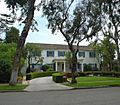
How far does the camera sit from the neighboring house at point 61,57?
83438mm

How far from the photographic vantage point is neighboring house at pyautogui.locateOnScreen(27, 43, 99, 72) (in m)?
83.4

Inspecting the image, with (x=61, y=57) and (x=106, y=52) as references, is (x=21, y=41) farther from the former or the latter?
(x=61, y=57)

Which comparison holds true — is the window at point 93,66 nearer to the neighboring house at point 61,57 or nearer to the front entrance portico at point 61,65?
the neighboring house at point 61,57

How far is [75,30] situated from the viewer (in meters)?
36.8

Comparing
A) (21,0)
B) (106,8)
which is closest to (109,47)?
(106,8)

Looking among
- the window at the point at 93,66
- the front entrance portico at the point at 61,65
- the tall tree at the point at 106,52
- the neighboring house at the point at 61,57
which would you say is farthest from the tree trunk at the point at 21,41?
the window at the point at 93,66

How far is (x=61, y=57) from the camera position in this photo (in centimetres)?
8525

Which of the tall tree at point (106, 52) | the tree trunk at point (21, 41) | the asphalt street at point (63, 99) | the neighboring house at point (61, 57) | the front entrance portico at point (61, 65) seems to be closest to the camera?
the asphalt street at point (63, 99)

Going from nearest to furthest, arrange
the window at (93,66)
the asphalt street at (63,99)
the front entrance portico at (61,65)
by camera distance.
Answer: the asphalt street at (63,99) → the front entrance portico at (61,65) → the window at (93,66)

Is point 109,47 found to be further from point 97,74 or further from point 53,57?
point 53,57

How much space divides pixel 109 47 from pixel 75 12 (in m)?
38.9

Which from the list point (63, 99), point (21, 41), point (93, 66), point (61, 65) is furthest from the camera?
point (93, 66)

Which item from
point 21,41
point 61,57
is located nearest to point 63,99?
point 21,41

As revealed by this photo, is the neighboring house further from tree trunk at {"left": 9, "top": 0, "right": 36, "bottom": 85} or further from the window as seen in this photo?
tree trunk at {"left": 9, "top": 0, "right": 36, "bottom": 85}
